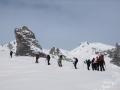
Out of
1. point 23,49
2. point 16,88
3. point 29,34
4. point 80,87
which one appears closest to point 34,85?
point 16,88

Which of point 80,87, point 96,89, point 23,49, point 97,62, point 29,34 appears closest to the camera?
point 96,89

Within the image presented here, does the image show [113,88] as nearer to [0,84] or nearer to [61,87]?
[61,87]

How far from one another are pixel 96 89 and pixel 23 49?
69.5 meters

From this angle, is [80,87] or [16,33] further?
[16,33]

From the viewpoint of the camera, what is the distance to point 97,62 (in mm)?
33000

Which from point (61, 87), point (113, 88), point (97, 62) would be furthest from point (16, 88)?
point (97, 62)

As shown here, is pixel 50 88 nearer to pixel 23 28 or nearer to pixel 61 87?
pixel 61 87

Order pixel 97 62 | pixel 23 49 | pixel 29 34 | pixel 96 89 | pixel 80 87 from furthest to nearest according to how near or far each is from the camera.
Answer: pixel 29 34 < pixel 23 49 < pixel 97 62 < pixel 80 87 < pixel 96 89

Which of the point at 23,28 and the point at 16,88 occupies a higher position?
the point at 23,28

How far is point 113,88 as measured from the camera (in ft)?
60.8

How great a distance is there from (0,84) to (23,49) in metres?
66.3

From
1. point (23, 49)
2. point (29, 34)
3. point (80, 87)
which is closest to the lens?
point (80, 87)

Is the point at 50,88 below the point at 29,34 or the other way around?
below

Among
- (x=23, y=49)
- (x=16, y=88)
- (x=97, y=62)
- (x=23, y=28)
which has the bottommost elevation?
(x=16, y=88)
